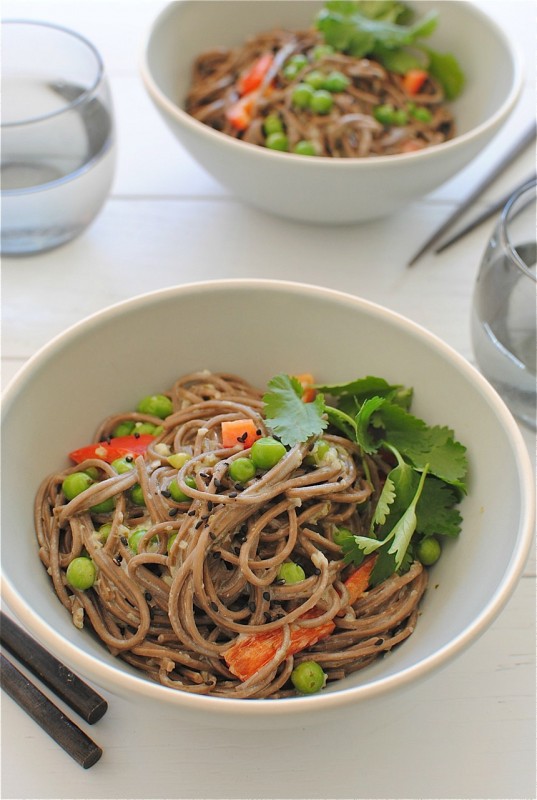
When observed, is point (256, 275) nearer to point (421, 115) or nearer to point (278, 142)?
point (278, 142)

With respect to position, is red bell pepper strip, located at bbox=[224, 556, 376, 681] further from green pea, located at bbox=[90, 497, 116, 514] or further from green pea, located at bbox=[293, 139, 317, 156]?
green pea, located at bbox=[293, 139, 317, 156]

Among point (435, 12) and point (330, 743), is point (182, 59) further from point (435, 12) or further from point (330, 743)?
point (330, 743)

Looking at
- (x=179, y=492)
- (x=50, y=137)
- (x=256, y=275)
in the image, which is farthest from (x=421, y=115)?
(x=179, y=492)

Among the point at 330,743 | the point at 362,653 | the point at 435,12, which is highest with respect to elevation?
the point at 435,12

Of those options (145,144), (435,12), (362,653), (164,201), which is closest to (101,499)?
(362,653)

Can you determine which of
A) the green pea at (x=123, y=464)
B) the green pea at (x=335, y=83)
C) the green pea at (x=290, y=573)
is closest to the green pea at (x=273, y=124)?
the green pea at (x=335, y=83)

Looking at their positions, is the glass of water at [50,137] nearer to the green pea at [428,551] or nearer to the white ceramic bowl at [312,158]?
the white ceramic bowl at [312,158]
